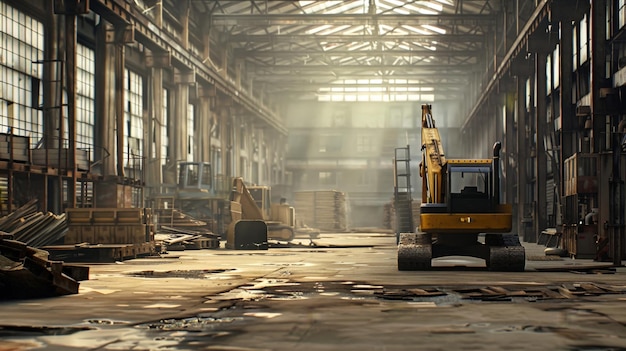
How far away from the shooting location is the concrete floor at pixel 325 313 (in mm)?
6453

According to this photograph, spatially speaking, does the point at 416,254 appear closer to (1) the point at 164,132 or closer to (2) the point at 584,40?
(2) the point at 584,40

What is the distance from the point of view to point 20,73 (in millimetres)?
25594

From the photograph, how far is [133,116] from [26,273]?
2775cm

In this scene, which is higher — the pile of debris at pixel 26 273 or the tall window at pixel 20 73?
the tall window at pixel 20 73

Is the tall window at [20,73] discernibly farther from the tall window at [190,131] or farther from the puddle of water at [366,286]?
Answer: the tall window at [190,131]

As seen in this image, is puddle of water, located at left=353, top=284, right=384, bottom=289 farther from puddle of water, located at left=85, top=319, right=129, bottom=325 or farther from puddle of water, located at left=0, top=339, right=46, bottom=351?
puddle of water, located at left=0, top=339, right=46, bottom=351

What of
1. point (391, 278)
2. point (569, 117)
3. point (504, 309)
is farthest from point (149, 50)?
point (504, 309)

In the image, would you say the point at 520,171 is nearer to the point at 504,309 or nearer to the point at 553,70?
the point at 553,70

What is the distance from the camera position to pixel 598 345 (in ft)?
20.4

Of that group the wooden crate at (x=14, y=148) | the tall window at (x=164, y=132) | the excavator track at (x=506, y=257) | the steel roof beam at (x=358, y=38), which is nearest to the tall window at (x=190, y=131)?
the tall window at (x=164, y=132)

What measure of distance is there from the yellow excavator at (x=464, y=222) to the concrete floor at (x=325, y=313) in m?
0.88

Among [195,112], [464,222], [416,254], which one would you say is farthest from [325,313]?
[195,112]

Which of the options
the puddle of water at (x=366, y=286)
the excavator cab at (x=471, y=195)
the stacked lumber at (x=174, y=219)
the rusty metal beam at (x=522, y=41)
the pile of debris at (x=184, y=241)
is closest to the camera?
the puddle of water at (x=366, y=286)

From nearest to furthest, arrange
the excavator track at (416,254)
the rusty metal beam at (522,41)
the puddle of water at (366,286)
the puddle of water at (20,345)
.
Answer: the puddle of water at (20,345) → the puddle of water at (366,286) → the excavator track at (416,254) → the rusty metal beam at (522,41)
